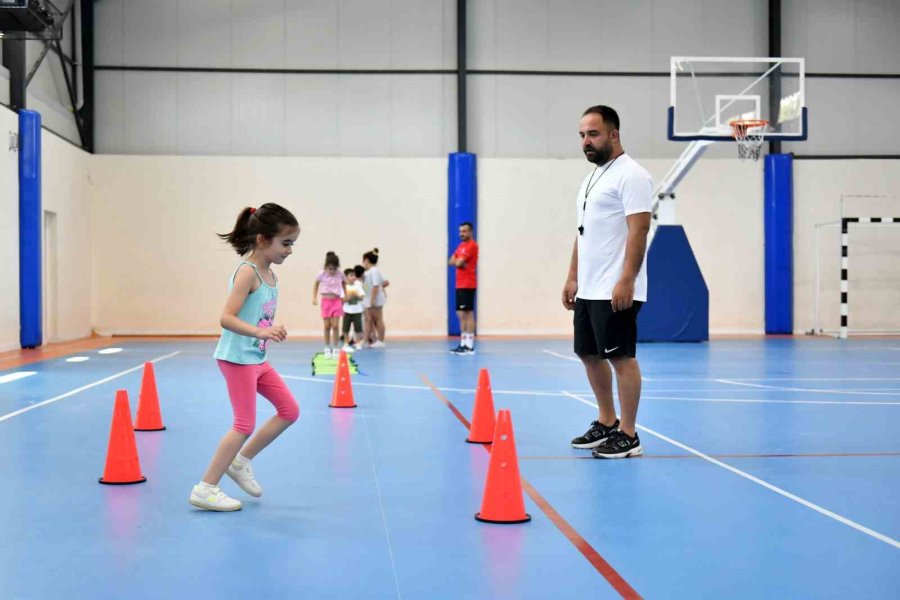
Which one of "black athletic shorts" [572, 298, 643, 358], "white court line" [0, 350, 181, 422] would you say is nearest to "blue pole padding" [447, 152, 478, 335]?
"white court line" [0, 350, 181, 422]

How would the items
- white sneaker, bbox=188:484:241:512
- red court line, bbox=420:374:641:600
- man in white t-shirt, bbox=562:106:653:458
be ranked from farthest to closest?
man in white t-shirt, bbox=562:106:653:458 → white sneaker, bbox=188:484:241:512 → red court line, bbox=420:374:641:600

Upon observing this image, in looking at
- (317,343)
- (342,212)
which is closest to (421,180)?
(342,212)

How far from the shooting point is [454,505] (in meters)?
4.30

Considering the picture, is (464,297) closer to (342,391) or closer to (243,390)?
(342,391)

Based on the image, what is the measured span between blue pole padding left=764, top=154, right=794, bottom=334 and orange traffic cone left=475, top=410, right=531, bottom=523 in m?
17.9

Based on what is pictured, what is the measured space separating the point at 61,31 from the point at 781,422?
624 inches

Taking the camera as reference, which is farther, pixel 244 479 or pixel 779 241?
pixel 779 241

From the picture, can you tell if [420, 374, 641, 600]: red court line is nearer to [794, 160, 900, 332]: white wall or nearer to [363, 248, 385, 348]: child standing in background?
[363, 248, 385, 348]: child standing in background

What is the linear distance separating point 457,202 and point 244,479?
16.0 metres

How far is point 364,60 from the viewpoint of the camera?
2014 centimetres

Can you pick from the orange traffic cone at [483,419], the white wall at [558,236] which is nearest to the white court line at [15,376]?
the orange traffic cone at [483,419]

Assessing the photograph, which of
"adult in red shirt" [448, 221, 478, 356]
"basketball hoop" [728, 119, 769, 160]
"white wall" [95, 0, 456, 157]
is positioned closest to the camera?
"adult in red shirt" [448, 221, 478, 356]

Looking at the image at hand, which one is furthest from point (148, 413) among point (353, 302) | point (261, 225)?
point (353, 302)

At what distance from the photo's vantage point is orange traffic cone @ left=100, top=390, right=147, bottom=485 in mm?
4750
